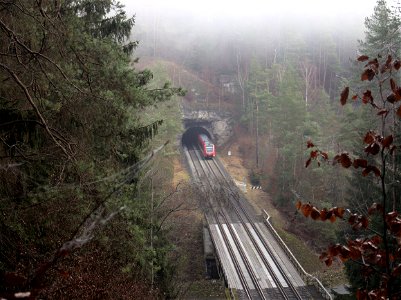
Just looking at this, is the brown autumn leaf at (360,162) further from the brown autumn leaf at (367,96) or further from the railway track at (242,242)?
the railway track at (242,242)

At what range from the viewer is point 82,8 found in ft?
40.2

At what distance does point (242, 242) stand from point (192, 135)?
34.3 m

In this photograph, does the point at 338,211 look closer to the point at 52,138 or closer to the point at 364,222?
the point at 364,222

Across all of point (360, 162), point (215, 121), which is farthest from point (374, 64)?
point (215, 121)

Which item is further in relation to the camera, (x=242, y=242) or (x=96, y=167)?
(x=242, y=242)

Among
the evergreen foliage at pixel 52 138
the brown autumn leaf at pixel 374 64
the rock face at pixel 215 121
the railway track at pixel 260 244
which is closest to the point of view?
the brown autumn leaf at pixel 374 64

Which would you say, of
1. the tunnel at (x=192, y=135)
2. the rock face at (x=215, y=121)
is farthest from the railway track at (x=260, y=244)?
the tunnel at (x=192, y=135)

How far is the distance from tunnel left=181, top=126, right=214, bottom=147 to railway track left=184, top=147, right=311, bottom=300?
1385 cm

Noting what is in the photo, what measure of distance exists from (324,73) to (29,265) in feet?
191

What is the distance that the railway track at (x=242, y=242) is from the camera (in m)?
22.4

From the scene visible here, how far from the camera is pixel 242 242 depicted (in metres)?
28.7

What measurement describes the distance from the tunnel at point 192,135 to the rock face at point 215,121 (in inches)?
54.7

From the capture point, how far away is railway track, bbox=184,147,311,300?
22359 mm

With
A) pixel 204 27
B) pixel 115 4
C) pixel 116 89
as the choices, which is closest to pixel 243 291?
pixel 116 89
